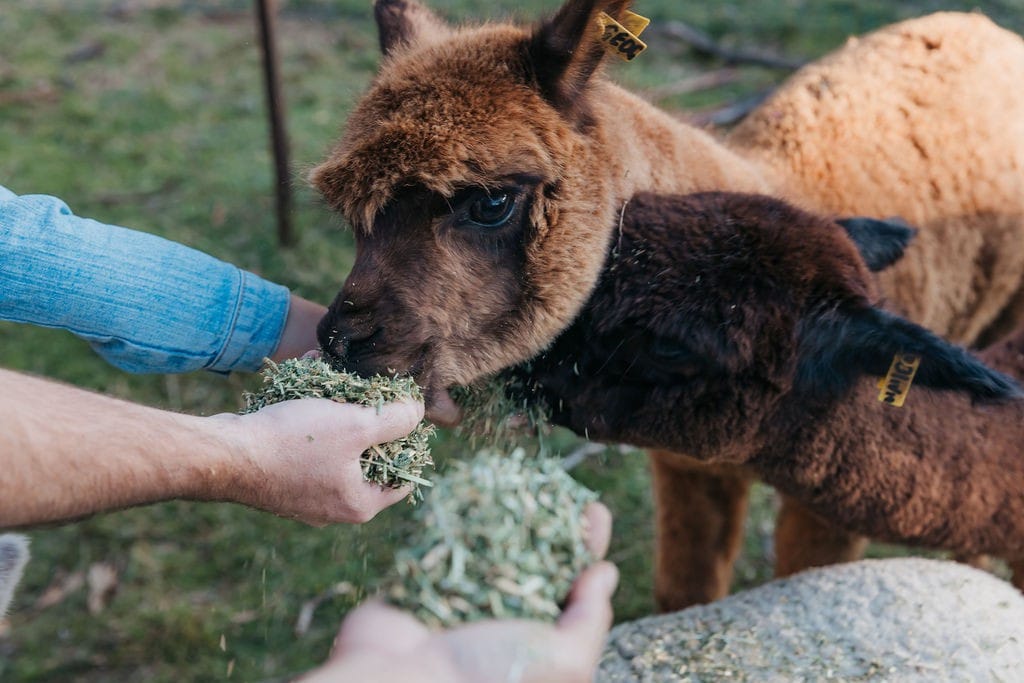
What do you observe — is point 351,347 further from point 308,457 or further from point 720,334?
point 720,334

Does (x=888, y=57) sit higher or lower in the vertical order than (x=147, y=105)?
higher

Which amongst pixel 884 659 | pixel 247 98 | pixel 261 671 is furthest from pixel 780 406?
pixel 247 98

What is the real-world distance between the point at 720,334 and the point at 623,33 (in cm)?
101

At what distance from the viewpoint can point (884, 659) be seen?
2.59 metres

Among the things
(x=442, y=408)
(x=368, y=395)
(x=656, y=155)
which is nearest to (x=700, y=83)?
(x=656, y=155)

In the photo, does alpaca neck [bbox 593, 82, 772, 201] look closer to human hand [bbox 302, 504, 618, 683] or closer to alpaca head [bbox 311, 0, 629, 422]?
alpaca head [bbox 311, 0, 629, 422]

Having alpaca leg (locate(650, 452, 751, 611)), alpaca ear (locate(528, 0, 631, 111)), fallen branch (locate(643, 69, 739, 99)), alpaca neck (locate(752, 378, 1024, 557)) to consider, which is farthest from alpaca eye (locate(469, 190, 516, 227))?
fallen branch (locate(643, 69, 739, 99))

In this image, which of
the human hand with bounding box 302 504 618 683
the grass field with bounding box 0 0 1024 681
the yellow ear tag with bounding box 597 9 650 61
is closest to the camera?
the human hand with bounding box 302 504 618 683

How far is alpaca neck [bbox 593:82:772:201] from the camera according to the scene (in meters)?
3.02

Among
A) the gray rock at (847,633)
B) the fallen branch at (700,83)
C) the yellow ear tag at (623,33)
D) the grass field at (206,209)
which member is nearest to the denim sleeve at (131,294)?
the grass field at (206,209)

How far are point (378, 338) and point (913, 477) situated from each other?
1820 mm

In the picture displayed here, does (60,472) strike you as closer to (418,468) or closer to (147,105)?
(418,468)

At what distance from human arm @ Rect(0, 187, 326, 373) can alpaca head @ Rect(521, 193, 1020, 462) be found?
1.07 m

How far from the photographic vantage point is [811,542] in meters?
3.40
